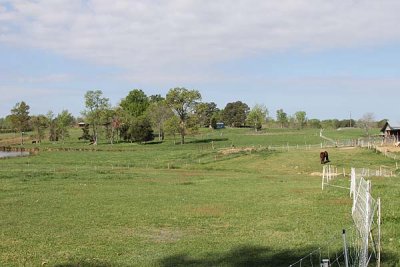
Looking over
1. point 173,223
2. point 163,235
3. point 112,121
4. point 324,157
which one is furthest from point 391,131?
point 112,121

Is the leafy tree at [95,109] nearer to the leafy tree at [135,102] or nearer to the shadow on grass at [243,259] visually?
the leafy tree at [135,102]

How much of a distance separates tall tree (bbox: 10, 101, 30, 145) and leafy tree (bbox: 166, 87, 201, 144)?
63080 mm

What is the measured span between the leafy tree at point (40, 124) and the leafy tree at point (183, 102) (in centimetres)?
5437

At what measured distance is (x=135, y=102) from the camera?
192m

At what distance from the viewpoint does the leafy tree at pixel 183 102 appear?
125 metres

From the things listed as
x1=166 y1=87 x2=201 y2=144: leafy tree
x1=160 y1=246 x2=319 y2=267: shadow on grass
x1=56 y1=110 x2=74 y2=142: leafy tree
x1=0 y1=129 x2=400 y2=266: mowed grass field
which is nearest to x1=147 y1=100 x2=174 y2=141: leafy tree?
x1=166 y1=87 x2=201 y2=144: leafy tree

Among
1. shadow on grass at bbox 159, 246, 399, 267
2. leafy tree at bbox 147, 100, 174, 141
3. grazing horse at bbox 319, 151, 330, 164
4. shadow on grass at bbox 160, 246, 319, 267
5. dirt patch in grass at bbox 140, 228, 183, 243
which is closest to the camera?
shadow on grass at bbox 159, 246, 399, 267

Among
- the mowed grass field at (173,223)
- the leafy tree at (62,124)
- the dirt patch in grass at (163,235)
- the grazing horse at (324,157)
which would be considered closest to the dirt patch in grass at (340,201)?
the mowed grass field at (173,223)

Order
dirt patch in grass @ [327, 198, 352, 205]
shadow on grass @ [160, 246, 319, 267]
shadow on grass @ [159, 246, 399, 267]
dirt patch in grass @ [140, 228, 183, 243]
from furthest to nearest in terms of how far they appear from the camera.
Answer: dirt patch in grass @ [327, 198, 352, 205] < dirt patch in grass @ [140, 228, 183, 243] < shadow on grass @ [160, 246, 319, 267] < shadow on grass @ [159, 246, 399, 267]

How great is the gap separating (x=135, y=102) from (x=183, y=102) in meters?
68.5

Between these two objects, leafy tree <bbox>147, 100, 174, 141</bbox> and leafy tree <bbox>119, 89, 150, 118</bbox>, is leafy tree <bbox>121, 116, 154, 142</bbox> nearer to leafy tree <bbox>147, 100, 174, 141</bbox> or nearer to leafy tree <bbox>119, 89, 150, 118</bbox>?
leafy tree <bbox>147, 100, 174, 141</bbox>

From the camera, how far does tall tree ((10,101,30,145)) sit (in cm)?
16380

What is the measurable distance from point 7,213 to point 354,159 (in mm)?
52155

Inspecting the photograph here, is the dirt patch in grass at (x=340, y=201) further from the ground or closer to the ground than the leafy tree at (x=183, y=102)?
closer to the ground
